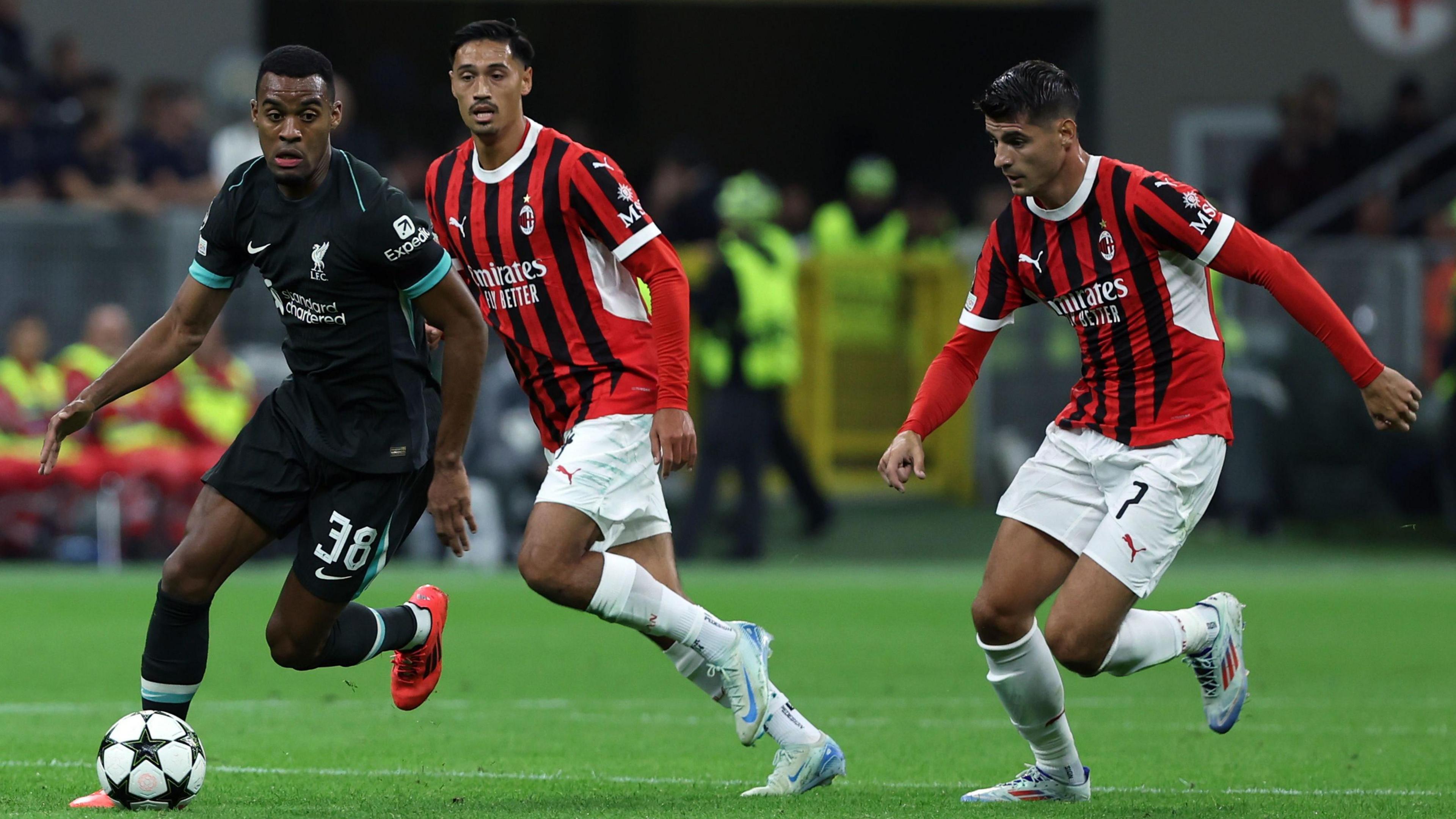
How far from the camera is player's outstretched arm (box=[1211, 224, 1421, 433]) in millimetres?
5578

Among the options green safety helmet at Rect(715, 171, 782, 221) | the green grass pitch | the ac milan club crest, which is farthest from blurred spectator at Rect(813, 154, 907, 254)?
the ac milan club crest

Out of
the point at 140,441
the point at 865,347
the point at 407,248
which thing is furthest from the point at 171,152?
the point at 407,248

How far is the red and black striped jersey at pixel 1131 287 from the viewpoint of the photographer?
574cm

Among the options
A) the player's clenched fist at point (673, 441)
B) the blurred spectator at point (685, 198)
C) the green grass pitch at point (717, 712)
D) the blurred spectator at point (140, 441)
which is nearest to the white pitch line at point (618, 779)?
the green grass pitch at point (717, 712)

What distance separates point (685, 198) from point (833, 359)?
179 centimetres

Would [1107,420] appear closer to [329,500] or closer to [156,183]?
[329,500]

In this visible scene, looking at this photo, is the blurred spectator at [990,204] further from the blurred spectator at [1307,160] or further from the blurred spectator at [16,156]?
the blurred spectator at [16,156]

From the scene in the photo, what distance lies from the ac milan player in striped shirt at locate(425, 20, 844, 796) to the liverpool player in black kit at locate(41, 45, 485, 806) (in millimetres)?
395

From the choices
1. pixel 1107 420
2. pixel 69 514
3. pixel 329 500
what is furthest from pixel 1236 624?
pixel 69 514

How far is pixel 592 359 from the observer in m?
6.11

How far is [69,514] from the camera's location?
14.0 m

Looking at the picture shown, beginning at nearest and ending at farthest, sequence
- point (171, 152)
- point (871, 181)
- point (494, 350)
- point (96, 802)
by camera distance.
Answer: point (96, 802) < point (494, 350) < point (171, 152) < point (871, 181)

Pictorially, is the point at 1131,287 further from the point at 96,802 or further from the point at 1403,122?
the point at 1403,122

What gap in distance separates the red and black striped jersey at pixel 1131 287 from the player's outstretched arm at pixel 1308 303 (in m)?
0.06
